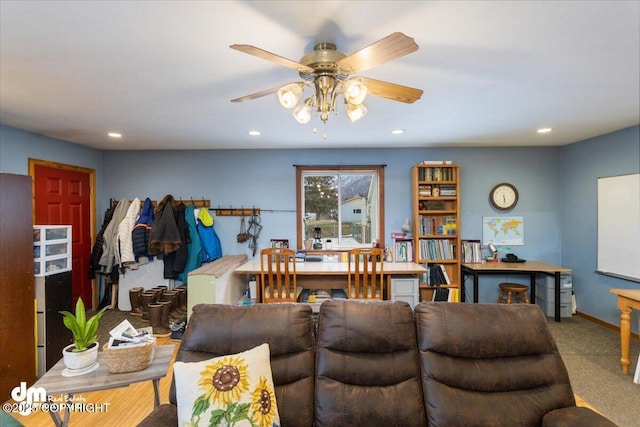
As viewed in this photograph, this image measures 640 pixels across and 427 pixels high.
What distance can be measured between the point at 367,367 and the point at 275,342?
46 cm

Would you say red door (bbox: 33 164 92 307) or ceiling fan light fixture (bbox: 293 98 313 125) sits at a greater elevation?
ceiling fan light fixture (bbox: 293 98 313 125)

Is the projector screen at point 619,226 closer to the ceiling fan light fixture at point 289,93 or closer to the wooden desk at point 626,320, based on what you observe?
the wooden desk at point 626,320

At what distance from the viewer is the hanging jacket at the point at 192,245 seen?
4230mm

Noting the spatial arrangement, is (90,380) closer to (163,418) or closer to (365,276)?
(163,418)

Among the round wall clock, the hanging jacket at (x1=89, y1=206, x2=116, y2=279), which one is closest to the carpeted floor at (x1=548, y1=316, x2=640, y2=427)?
the round wall clock

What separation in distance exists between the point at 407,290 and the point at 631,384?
192 cm

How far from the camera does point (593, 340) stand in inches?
132

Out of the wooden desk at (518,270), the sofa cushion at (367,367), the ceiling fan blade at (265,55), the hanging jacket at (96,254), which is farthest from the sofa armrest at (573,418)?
the hanging jacket at (96,254)

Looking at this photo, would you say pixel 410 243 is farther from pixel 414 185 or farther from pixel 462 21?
pixel 462 21

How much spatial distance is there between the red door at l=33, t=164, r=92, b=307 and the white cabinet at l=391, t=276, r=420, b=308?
4128 millimetres

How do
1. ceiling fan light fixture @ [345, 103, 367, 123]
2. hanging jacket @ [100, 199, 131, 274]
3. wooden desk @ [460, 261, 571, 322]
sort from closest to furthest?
ceiling fan light fixture @ [345, 103, 367, 123] < wooden desk @ [460, 261, 571, 322] < hanging jacket @ [100, 199, 131, 274]

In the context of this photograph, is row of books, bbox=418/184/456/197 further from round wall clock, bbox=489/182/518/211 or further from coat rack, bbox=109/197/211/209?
coat rack, bbox=109/197/211/209

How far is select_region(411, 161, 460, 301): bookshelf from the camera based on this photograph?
13.6ft

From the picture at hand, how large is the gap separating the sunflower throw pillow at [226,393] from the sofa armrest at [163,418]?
0.09 m
